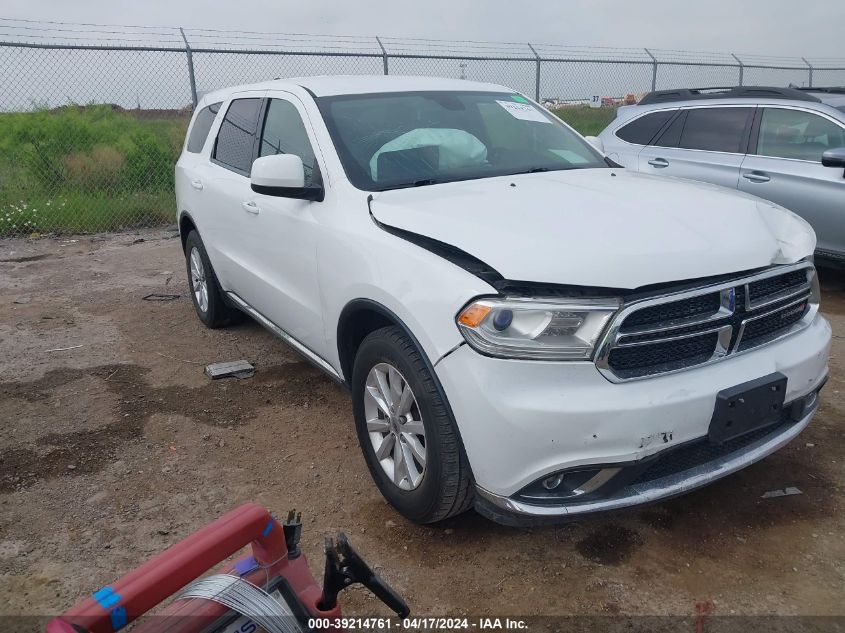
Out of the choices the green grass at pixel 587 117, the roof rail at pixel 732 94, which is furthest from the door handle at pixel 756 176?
the green grass at pixel 587 117

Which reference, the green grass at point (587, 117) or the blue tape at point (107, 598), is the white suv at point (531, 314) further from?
the green grass at point (587, 117)

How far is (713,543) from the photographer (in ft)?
9.41

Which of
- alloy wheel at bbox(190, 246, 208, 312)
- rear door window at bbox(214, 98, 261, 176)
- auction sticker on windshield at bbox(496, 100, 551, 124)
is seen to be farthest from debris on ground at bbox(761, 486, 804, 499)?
alloy wheel at bbox(190, 246, 208, 312)

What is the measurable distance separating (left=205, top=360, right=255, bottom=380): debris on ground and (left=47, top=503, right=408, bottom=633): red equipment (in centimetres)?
293

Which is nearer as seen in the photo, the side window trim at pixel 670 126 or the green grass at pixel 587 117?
the side window trim at pixel 670 126

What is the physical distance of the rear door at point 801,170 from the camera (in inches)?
230

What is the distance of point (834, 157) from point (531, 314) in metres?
4.41

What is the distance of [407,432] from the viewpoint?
286 centimetres

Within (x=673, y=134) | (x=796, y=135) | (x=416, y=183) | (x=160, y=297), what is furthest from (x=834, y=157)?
(x=160, y=297)

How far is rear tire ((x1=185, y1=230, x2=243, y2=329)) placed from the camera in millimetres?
5250

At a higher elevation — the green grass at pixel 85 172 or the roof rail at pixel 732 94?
the roof rail at pixel 732 94

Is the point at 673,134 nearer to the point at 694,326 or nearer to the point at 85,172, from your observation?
the point at 694,326

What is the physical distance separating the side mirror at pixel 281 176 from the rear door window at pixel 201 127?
2.13m

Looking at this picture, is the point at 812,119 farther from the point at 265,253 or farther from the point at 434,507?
the point at 434,507
